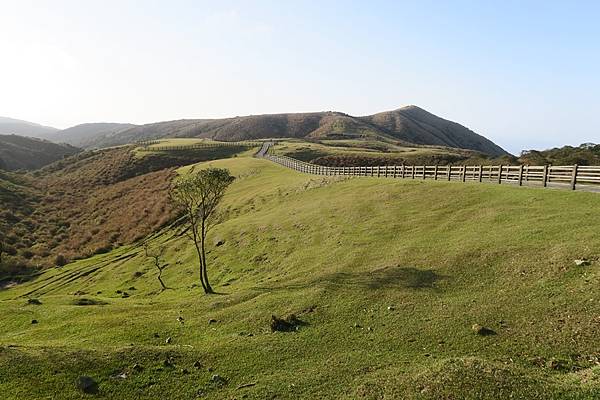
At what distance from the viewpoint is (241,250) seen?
34.1 meters

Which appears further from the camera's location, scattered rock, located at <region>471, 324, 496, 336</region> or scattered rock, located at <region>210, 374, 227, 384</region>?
scattered rock, located at <region>471, 324, 496, 336</region>

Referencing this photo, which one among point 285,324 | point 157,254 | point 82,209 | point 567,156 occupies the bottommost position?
point 82,209

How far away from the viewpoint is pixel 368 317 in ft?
57.1

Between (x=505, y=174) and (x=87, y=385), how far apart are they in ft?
107

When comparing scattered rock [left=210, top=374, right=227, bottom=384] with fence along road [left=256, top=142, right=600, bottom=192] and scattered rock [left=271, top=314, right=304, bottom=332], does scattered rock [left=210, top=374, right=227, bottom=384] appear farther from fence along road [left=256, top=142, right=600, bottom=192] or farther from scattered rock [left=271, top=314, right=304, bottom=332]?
fence along road [left=256, top=142, right=600, bottom=192]

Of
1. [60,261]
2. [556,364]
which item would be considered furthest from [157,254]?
[556,364]

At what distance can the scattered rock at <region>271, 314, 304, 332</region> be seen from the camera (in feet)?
56.7

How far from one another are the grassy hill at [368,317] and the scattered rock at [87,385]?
20cm

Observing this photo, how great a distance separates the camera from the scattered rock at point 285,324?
17281 millimetres

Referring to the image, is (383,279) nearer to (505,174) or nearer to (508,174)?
(508,174)

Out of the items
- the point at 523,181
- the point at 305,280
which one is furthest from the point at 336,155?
the point at 305,280

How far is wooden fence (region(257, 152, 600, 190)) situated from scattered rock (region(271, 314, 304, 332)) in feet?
66.8

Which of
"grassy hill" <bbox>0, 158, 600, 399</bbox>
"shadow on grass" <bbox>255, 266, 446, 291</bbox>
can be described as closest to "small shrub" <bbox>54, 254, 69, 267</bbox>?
"grassy hill" <bbox>0, 158, 600, 399</bbox>

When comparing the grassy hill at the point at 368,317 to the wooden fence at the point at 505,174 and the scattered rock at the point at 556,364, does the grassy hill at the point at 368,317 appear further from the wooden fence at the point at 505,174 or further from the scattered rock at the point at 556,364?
the wooden fence at the point at 505,174
